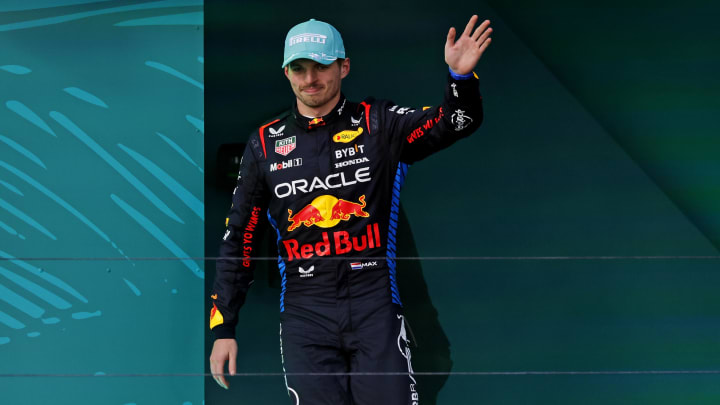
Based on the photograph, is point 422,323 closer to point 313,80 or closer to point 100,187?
point 313,80

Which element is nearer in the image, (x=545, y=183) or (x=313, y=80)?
(x=313, y=80)

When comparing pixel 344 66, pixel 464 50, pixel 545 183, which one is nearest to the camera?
pixel 464 50

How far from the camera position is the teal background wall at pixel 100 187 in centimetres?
189

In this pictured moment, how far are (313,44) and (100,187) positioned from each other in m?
0.80

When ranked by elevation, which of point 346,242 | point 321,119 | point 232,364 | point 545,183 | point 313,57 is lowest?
point 232,364

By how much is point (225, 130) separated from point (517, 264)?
2.87 ft

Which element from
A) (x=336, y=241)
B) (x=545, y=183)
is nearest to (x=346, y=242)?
(x=336, y=241)

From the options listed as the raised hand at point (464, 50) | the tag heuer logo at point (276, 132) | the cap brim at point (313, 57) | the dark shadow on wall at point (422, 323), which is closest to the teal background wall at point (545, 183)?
the dark shadow on wall at point (422, 323)

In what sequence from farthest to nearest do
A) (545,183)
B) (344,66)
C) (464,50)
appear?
(545,183) → (344,66) → (464,50)

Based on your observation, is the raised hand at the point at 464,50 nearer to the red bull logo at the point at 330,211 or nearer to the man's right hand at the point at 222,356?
the red bull logo at the point at 330,211

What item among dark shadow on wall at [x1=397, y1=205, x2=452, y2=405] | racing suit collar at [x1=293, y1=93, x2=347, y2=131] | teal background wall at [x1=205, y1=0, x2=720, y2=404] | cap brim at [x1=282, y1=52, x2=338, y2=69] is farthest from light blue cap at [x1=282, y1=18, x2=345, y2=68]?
dark shadow on wall at [x1=397, y1=205, x2=452, y2=405]

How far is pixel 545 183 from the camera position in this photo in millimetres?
1896

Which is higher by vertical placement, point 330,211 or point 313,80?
point 313,80

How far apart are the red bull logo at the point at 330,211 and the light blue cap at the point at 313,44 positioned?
296 mm
